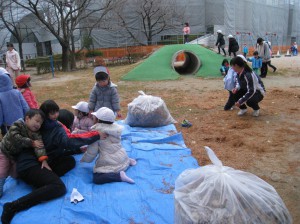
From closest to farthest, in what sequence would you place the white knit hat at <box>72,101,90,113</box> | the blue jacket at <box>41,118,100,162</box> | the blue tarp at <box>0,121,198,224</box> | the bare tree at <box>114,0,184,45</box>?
the blue tarp at <box>0,121,198,224</box> → the blue jacket at <box>41,118,100,162</box> → the white knit hat at <box>72,101,90,113</box> → the bare tree at <box>114,0,184,45</box>

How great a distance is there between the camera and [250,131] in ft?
17.3

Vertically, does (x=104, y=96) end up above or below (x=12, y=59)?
below

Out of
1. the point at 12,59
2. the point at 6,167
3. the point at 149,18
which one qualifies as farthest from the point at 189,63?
the point at 149,18

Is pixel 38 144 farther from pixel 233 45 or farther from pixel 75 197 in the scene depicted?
pixel 233 45

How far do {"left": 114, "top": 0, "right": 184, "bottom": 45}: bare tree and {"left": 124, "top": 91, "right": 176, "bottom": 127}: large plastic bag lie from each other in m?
22.1

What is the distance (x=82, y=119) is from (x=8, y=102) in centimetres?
116

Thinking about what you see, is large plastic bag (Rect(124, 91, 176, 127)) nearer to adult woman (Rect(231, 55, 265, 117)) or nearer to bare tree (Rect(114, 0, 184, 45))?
adult woman (Rect(231, 55, 265, 117))

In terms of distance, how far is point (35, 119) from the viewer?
3.11 m

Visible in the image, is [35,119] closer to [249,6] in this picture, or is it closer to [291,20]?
[249,6]

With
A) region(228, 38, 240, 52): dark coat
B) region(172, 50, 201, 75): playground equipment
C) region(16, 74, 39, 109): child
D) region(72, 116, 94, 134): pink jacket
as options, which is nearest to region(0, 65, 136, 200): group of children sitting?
region(72, 116, 94, 134): pink jacket

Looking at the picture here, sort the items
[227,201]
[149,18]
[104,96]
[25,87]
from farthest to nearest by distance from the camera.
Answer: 1. [149,18]
2. [104,96]
3. [25,87]
4. [227,201]

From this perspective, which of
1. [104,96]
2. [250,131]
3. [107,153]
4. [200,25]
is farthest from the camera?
[200,25]

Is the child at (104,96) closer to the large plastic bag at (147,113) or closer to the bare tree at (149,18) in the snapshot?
Result: the large plastic bag at (147,113)

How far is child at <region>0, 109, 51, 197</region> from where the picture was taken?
308 centimetres
